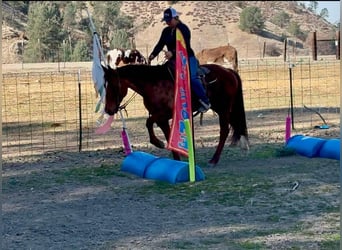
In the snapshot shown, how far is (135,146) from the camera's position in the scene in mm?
14344

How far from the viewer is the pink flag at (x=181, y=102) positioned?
10227 mm

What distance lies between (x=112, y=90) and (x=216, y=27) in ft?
182

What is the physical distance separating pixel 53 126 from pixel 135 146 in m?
4.25

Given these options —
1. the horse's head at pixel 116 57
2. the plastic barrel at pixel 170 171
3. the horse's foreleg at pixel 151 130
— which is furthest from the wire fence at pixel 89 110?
the plastic barrel at pixel 170 171

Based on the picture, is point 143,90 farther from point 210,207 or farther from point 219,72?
point 210,207

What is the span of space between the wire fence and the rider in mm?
2862

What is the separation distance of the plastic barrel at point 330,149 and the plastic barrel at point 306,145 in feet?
0.28

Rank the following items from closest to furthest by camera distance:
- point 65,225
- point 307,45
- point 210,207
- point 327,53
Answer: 1. point 65,225
2. point 210,207
3. point 327,53
4. point 307,45

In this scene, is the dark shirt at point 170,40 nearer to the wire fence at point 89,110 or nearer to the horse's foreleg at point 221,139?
the horse's foreleg at point 221,139

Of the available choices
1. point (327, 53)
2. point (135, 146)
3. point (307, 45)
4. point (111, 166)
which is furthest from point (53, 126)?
point (307, 45)

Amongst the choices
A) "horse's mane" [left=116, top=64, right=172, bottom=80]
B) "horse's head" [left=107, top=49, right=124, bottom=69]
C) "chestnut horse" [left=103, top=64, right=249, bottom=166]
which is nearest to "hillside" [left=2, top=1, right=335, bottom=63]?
"horse's head" [left=107, top=49, right=124, bottom=69]

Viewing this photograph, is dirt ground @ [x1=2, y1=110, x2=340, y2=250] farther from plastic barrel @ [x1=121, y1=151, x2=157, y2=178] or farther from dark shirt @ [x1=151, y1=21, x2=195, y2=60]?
dark shirt @ [x1=151, y1=21, x2=195, y2=60]

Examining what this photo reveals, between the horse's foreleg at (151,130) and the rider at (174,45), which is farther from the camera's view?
the horse's foreleg at (151,130)

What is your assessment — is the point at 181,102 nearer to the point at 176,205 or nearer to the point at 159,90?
the point at 159,90
